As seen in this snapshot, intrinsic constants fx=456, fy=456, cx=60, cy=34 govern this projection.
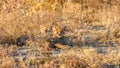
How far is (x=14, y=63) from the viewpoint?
23.4ft

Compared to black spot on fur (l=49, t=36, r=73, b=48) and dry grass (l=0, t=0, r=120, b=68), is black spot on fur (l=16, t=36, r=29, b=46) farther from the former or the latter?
black spot on fur (l=49, t=36, r=73, b=48)

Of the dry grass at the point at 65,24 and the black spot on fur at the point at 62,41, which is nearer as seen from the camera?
the dry grass at the point at 65,24

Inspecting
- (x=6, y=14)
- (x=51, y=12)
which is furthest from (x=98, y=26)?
(x=6, y=14)

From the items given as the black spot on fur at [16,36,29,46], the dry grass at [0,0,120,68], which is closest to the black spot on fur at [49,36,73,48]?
the dry grass at [0,0,120,68]

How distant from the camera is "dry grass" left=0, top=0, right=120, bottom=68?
7250 millimetres

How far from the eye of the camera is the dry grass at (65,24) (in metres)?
7.25

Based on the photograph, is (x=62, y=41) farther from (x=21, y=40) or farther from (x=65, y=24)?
(x=65, y=24)

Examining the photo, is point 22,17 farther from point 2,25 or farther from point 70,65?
point 70,65

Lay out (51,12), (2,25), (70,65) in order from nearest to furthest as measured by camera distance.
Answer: (70,65), (2,25), (51,12)

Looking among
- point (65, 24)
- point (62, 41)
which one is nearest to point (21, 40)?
point (62, 41)

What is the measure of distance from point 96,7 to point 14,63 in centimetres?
515

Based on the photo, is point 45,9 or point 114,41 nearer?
point 114,41

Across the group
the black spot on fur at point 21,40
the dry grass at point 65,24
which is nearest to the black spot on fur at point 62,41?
the dry grass at point 65,24

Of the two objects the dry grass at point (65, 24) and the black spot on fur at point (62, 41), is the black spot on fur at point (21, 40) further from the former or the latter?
the black spot on fur at point (62, 41)
